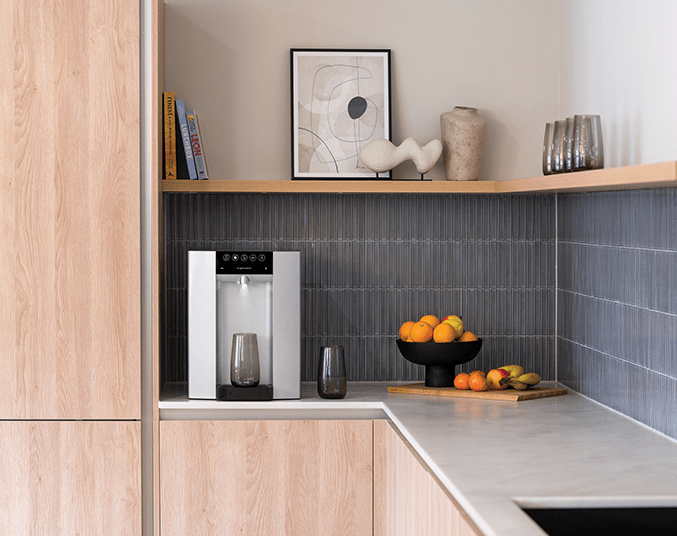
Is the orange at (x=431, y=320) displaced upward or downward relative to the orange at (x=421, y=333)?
upward

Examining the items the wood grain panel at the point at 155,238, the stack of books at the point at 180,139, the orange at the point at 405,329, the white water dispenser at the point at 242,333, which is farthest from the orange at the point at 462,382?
the stack of books at the point at 180,139

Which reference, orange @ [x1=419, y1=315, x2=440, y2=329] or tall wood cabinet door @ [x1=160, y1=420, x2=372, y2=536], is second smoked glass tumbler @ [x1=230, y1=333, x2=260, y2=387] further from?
orange @ [x1=419, y1=315, x2=440, y2=329]

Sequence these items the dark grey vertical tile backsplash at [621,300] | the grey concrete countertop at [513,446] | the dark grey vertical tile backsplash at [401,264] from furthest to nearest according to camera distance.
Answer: the dark grey vertical tile backsplash at [401,264], the dark grey vertical tile backsplash at [621,300], the grey concrete countertop at [513,446]

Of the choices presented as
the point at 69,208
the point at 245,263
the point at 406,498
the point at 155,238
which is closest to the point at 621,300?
the point at 406,498

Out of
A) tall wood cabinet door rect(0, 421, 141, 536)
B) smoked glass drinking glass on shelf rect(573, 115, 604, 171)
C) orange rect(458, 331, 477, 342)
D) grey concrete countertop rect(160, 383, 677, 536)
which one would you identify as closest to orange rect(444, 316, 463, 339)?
orange rect(458, 331, 477, 342)

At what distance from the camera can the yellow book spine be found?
2.55 meters

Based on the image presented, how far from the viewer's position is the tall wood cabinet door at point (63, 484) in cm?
236

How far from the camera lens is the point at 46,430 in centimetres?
237

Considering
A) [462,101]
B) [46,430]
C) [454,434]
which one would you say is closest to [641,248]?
[454,434]

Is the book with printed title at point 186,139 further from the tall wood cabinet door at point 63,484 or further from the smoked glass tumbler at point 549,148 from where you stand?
the smoked glass tumbler at point 549,148

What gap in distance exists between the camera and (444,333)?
255 centimetres

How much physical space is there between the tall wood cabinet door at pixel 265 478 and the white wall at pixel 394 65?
92 cm

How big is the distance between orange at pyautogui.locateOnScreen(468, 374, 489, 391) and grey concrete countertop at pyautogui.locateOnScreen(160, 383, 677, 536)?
0.07 meters

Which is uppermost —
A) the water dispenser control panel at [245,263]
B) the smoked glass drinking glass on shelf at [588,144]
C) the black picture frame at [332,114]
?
the black picture frame at [332,114]
